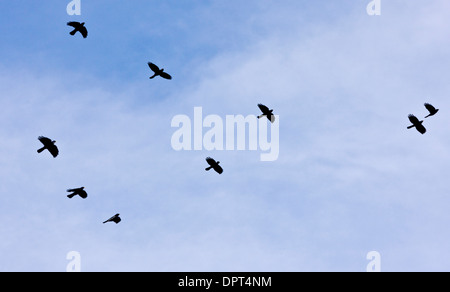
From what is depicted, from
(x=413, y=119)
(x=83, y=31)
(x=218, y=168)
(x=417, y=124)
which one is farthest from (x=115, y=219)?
(x=417, y=124)

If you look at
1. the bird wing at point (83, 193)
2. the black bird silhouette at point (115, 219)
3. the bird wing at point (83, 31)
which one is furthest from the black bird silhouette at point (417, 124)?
the bird wing at point (83, 31)

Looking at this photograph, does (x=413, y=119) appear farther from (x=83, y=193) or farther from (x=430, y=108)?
(x=83, y=193)

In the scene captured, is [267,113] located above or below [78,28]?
below

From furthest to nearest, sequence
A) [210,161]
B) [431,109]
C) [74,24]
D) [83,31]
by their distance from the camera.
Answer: [83,31] < [74,24] < [431,109] < [210,161]

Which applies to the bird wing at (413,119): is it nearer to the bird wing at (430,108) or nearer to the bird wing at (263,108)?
the bird wing at (430,108)

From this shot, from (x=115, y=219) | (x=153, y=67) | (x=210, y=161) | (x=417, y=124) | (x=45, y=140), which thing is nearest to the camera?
(x=45, y=140)

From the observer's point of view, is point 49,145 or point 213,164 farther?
point 213,164

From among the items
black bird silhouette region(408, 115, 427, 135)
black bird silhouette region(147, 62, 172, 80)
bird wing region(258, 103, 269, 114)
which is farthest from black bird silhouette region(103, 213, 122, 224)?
black bird silhouette region(408, 115, 427, 135)

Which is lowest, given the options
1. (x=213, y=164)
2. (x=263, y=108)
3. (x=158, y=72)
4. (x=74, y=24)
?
(x=213, y=164)
